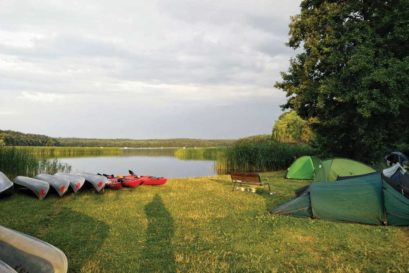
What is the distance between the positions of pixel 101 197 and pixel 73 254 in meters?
6.57

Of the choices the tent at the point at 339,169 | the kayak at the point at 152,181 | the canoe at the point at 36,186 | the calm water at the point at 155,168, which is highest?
the tent at the point at 339,169

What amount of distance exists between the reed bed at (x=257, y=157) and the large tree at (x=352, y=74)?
4956 millimetres

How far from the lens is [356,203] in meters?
9.17

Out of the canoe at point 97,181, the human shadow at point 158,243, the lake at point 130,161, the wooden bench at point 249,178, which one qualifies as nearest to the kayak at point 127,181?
the canoe at point 97,181

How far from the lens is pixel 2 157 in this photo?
17062mm

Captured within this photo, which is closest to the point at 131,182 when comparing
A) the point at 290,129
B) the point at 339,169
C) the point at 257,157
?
the point at 339,169

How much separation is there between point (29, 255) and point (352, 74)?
1658 centimetres

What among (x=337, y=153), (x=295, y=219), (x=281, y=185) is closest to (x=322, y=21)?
(x=337, y=153)

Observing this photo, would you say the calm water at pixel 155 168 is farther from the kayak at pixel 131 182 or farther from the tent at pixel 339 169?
the tent at pixel 339 169

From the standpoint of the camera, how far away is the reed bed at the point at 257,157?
2516 centimetres

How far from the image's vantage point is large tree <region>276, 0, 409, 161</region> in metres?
16.2

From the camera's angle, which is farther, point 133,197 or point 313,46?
point 313,46

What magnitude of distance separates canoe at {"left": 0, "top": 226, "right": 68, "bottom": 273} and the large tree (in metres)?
14.9

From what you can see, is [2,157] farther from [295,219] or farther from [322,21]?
[322,21]
